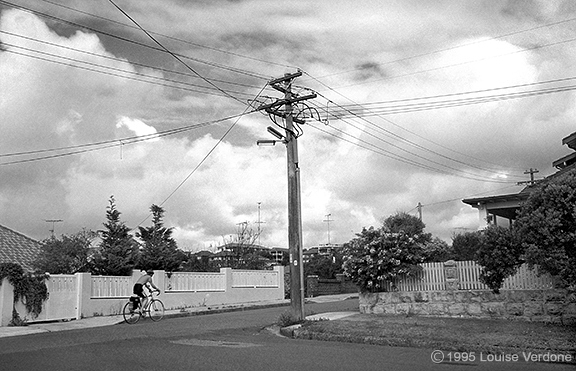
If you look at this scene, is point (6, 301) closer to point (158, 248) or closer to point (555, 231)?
point (158, 248)

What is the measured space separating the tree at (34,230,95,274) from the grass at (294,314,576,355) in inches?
474

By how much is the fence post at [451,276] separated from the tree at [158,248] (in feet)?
51.2

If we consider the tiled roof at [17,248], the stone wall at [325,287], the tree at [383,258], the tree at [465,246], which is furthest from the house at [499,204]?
the tiled roof at [17,248]

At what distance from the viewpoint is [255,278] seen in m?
33.6

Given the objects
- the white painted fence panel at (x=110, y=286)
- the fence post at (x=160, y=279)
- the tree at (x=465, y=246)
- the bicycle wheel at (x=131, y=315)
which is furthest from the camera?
the fence post at (x=160, y=279)

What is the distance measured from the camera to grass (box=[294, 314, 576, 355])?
40.2ft

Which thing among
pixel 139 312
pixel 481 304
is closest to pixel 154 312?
pixel 139 312

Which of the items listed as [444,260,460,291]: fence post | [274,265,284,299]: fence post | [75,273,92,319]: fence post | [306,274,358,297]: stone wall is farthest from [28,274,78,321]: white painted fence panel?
[306,274,358,297]: stone wall

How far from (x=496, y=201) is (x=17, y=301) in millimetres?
19630

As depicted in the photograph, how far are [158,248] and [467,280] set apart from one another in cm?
1748

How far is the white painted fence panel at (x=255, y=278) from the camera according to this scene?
3209 cm

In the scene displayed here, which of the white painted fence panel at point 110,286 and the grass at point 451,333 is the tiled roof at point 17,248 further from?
the grass at point 451,333

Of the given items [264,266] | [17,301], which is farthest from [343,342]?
[264,266]

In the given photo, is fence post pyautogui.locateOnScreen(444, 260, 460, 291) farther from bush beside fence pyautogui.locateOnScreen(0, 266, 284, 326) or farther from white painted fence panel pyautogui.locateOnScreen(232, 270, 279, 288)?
white painted fence panel pyautogui.locateOnScreen(232, 270, 279, 288)
